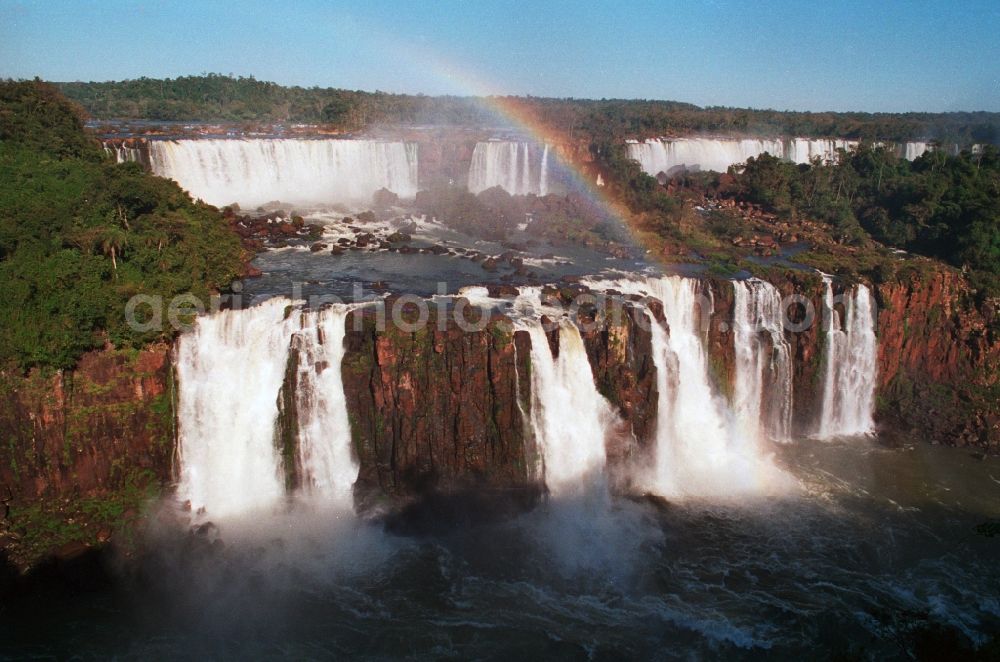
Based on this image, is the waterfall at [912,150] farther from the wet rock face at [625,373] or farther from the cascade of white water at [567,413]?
the cascade of white water at [567,413]

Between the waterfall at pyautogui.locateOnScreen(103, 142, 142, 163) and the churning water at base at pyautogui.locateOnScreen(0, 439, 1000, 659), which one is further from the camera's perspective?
the waterfall at pyautogui.locateOnScreen(103, 142, 142, 163)

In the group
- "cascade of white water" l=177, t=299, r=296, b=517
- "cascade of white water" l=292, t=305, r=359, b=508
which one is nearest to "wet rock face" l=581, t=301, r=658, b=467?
"cascade of white water" l=292, t=305, r=359, b=508

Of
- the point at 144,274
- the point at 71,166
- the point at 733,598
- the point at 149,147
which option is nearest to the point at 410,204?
the point at 149,147

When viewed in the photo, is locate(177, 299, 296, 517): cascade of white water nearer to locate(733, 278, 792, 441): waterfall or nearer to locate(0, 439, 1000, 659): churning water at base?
locate(0, 439, 1000, 659): churning water at base

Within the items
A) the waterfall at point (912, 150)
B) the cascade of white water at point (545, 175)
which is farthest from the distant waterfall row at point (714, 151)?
the cascade of white water at point (545, 175)

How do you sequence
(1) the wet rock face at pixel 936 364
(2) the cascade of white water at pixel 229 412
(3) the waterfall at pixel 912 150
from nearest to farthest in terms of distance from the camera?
(2) the cascade of white water at pixel 229 412, (1) the wet rock face at pixel 936 364, (3) the waterfall at pixel 912 150

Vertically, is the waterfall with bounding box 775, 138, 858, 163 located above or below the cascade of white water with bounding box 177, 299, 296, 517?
above

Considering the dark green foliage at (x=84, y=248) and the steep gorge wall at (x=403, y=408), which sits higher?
the dark green foliage at (x=84, y=248)

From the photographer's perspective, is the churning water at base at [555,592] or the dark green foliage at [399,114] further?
the dark green foliage at [399,114]

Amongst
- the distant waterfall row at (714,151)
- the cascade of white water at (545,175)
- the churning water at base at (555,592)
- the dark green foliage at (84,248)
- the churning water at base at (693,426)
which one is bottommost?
the churning water at base at (555,592)
